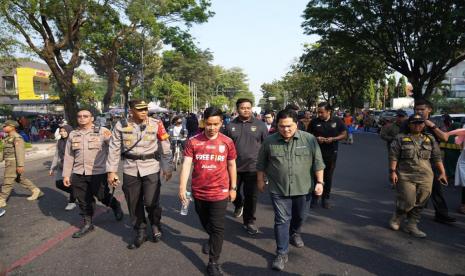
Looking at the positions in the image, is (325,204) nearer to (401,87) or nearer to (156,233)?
(156,233)

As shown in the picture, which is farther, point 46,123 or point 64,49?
point 46,123

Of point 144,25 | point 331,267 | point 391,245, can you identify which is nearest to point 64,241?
point 331,267

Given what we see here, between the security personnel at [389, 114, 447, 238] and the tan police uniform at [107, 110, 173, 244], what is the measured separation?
9.43 ft

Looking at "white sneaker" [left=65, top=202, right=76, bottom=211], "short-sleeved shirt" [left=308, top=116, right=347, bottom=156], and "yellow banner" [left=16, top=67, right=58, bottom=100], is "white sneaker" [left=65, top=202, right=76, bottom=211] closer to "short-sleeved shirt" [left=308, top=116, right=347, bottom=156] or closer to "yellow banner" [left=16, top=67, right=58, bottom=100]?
"short-sleeved shirt" [left=308, top=116, right=347, bottom=156]

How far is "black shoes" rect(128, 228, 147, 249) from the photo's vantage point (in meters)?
4.52

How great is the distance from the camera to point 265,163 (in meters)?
4.14

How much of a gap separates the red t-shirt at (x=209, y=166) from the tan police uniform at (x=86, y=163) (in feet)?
6.25

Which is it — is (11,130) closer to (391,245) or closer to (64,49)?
(391,245)

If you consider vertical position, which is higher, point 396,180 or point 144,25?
point 144,25

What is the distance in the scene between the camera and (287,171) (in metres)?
3.93

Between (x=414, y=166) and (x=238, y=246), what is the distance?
238 cm

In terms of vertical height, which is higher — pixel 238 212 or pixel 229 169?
pixel 229 169

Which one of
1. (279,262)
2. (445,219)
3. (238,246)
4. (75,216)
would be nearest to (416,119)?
(445,219)

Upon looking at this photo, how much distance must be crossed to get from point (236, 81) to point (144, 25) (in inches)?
4323
